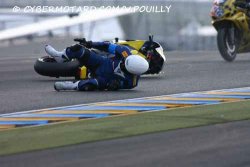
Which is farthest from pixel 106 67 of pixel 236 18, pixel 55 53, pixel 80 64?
pixel 236 18

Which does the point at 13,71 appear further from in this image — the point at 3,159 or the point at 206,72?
the point at 3,159

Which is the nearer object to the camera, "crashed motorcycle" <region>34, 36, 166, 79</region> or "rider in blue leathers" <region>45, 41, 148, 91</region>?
"rider in blue leathers" <region>45, 41, 148, 91</region>

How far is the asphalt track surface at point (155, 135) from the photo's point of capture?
7.58m

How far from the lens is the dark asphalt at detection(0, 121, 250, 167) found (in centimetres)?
744

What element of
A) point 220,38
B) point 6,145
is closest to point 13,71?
point 220,38

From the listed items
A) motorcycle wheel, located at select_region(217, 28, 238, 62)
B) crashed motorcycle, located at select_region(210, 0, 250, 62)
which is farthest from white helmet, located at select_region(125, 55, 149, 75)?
motorcycle wheel, located at select_region(217, 28, 238, 62)

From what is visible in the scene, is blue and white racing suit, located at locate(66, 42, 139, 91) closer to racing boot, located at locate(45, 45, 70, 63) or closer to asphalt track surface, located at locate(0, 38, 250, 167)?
asphalt track surface, located at locate(0, 38, 250, 167)

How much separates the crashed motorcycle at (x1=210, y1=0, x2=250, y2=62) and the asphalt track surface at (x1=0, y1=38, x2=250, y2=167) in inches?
15.0

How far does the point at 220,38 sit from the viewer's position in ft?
61.9

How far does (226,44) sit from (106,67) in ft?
21.7

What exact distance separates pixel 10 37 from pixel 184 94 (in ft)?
40.4

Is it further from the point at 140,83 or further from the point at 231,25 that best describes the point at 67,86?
the point at 231,25

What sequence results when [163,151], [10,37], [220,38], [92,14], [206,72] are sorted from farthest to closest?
[92,14] → [10,37] → [220,38] → [206,72] → [163,151]

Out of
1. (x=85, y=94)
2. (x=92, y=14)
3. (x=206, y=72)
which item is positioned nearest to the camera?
(x=85, y=94)
